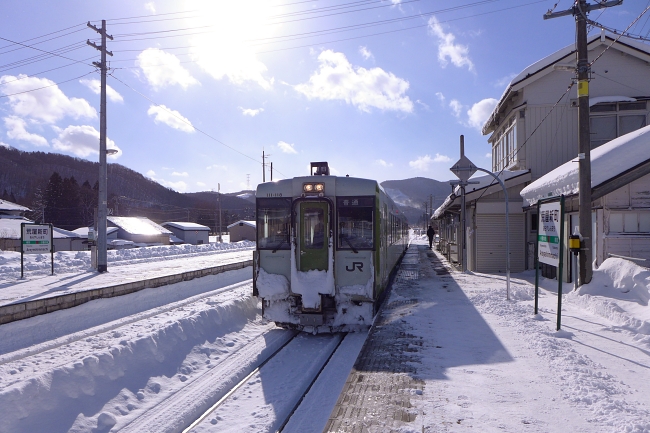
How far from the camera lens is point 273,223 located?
907cm

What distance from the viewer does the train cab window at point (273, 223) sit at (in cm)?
898

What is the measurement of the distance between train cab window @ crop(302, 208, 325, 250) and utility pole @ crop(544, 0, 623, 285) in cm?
594

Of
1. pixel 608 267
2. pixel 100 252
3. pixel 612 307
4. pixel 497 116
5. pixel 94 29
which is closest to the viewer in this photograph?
pixel 612 307

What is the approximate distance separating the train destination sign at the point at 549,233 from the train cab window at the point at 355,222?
10.9ft

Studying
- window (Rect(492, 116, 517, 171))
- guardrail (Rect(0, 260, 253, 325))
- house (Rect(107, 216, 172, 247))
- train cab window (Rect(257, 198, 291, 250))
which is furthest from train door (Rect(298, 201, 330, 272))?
house (Rect(107, 216, 172, 247))

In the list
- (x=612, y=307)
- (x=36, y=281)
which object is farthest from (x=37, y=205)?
(x=612, y=307)

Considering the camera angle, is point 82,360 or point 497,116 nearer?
point 82,360

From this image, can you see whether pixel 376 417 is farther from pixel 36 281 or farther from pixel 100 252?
pixel 100 252

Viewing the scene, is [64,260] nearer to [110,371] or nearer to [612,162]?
[110,371]

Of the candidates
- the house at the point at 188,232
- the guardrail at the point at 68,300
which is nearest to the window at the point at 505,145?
the guardrail at the point at 68,300

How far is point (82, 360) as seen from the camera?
237 inches

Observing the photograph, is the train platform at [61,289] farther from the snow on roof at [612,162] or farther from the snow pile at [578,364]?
the snow on roof at [612,162]

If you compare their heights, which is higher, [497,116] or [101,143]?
[497,116]

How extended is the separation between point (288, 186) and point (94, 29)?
1408 centimetres
